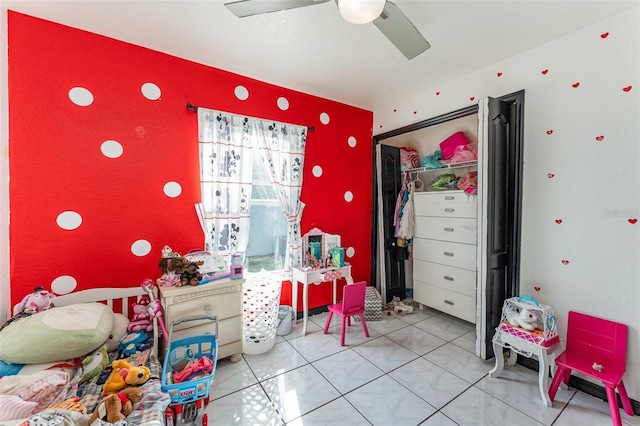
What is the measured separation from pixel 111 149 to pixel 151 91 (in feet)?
1.83

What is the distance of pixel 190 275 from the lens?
6.70 feet

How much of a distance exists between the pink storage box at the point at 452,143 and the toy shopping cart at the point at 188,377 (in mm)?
2769

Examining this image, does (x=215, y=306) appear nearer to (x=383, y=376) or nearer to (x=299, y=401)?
(x=299, y=401)

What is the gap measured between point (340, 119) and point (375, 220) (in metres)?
1.35

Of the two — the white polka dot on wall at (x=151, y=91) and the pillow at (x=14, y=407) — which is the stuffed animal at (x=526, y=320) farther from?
the white polka dot on wall at (x=151, y=91)

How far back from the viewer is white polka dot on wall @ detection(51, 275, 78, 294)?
6.07ft

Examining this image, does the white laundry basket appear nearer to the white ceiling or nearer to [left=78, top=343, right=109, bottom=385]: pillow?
[left=78, top=343, right=109, bottom=385]: pillow

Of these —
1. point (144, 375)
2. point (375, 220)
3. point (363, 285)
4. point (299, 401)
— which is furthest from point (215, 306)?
point (375, 220)

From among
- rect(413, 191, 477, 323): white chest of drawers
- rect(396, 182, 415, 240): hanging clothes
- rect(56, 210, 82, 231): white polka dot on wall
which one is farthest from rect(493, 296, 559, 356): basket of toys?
rect(56, 210, 82, 231): white polka dot on wall

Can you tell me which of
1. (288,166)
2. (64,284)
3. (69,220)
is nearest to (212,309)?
(64,284)

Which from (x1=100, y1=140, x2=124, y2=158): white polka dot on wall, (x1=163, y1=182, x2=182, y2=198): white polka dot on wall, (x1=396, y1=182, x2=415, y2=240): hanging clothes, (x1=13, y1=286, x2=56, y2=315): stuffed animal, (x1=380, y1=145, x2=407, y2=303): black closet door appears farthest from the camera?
(x1=380, y1=145, x2=407, y2=303): black closet door

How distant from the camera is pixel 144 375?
1.42 metres

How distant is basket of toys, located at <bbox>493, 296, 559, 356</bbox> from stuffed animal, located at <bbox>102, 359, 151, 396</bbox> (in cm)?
231

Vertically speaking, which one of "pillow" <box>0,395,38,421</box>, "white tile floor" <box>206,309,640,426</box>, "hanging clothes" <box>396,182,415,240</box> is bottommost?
"white tile floor" <box>206,309,640,426</box>
